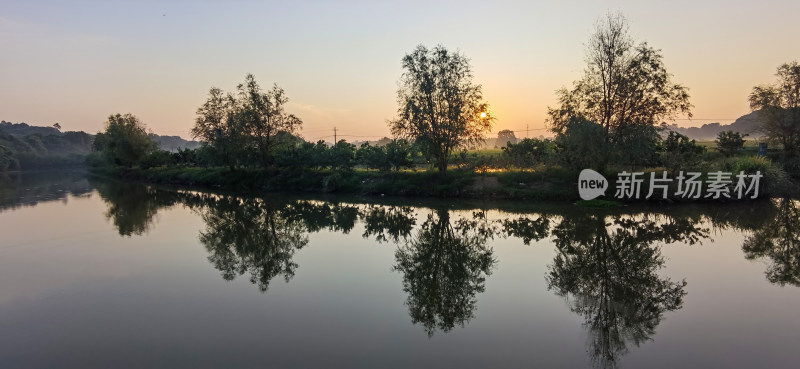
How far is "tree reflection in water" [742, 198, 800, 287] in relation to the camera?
36.0 ft

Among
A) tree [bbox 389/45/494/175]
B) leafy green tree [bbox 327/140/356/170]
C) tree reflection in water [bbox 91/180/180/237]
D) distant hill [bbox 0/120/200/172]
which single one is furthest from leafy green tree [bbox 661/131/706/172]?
distant hill [bbox 0/120/200/172]

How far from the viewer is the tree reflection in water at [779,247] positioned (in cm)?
1098

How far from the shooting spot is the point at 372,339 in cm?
730

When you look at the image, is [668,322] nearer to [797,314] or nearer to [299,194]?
[797,314]

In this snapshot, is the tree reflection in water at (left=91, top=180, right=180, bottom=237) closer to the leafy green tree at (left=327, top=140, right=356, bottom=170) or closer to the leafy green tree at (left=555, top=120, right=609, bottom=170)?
the leafy green tree at (left=327, top=140, right=356, bottom=170)

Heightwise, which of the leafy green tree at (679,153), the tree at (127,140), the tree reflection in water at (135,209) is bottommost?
the tree reflection in water at (135,209)

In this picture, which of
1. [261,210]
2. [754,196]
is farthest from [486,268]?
[754,196]

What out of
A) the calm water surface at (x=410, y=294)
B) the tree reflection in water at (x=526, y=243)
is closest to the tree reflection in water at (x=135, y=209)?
the tree reflection in water at (x=526, y=243)

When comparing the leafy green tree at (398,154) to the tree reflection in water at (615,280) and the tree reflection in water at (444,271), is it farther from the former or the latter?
the tree reflection in water at (615,280)

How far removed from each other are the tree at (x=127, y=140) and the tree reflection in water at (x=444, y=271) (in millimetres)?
54264

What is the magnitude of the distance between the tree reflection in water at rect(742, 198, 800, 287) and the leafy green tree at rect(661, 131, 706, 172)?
20.3 ft

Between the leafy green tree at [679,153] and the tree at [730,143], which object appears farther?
the tree at [730,143]

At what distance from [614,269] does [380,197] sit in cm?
2126

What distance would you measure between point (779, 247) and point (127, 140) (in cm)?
6619
